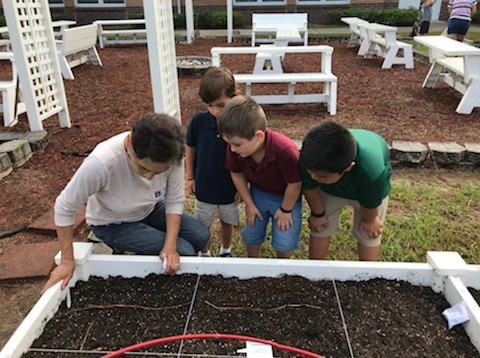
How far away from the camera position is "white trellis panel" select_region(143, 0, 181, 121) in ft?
11.6

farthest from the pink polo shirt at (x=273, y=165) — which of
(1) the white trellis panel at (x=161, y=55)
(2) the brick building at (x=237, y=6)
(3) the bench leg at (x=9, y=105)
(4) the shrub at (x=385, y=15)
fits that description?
(2) the brick building at (x=237, y=6)

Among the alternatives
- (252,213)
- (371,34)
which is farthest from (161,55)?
(371,34)

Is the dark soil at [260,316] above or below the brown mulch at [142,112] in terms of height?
above

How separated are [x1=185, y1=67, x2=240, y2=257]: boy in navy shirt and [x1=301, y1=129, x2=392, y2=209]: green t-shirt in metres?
0.52

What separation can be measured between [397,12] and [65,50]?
39.3 ft

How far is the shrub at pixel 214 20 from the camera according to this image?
14.3 metres

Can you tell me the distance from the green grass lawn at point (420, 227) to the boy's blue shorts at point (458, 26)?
18.9 ft

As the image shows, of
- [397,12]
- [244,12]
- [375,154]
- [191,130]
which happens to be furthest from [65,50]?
[397,12]

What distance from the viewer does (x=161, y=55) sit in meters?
3.79

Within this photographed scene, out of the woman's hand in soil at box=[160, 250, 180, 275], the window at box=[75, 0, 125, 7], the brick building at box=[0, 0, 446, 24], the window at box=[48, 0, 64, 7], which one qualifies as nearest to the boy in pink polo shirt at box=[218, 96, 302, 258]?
the woman's hand in soil at box=[160, 250, 180, 275]

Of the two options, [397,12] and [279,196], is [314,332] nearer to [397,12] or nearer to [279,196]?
[279,196]

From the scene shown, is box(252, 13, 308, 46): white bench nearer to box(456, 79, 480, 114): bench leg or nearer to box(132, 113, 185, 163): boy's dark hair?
A: box(456, 79, 480, 114): bench leg

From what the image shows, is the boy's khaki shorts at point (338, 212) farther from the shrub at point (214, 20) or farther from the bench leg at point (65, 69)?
the shrub at point (214, 20)

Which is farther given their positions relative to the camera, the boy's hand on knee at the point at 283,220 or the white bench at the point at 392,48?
the white bench at the point at 392,48
